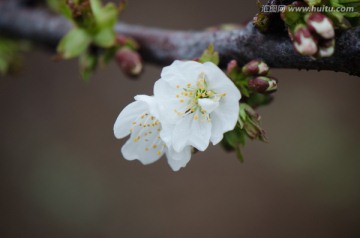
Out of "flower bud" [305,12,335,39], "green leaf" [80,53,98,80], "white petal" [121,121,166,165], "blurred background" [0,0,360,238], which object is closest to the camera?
"flower bud" [305,12,335,39]

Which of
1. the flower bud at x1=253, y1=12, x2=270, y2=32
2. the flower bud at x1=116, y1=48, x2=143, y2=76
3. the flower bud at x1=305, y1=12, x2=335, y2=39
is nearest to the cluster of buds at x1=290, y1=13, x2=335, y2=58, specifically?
the flower bud at x1=305, y1=12, x2=335, y2=39

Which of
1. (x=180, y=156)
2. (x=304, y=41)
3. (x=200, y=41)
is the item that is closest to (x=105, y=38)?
(x=200, y=41)

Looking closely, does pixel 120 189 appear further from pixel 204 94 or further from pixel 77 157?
pixel 204 94

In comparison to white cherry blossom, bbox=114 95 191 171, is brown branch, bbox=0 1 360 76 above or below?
above

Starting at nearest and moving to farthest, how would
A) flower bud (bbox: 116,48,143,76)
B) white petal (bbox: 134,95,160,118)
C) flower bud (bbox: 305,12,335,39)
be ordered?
flower bud (bbox: 305,12,335,39), white petal (bbox: 134,95,160,118), flower bud (bbox: 116,48,143,76)

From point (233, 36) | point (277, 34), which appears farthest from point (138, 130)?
point (277, 34)

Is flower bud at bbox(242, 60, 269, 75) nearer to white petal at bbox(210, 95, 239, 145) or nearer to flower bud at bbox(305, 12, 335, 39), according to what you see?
white petal at bbox(210, 95, 239, 145)
